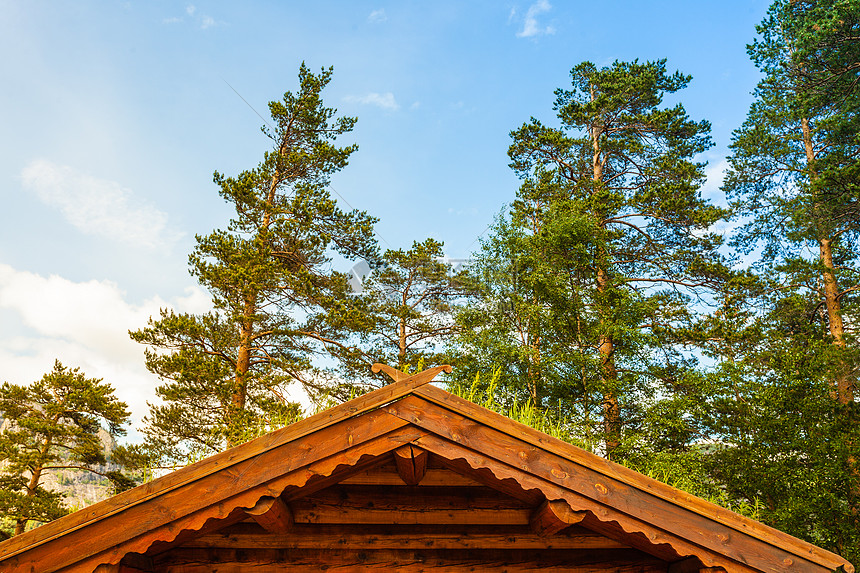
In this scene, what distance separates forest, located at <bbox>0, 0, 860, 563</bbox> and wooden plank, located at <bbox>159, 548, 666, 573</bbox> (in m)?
9.27

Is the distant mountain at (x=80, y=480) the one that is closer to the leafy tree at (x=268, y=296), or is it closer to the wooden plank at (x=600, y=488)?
the leafy tree at (x=268, y=296)

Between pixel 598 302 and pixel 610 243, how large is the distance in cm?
281

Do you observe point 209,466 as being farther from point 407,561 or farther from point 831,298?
point 831,298

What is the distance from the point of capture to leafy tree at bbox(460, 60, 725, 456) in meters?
15.7

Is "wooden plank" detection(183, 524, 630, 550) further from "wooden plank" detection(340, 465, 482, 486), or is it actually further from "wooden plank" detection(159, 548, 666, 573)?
"wooden plank" detection(340, 465, 482, 486)

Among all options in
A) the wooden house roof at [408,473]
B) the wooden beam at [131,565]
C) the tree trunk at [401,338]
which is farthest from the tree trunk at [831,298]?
the wooden beam at [131,565]

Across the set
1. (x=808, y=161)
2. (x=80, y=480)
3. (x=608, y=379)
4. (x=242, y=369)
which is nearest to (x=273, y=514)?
(x=608, y=379)

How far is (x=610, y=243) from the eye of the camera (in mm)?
18297

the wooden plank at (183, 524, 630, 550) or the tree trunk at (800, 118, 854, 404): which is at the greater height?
the tree trunk at (800, 118, 854, 404)

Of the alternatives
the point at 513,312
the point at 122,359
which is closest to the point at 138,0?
the point at 513,312

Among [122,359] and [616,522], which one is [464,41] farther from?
[122,359]

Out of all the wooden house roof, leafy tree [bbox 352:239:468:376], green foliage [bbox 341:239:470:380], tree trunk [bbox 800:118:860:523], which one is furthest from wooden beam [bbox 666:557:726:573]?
leafy tree [bbox 352:239:468:376]

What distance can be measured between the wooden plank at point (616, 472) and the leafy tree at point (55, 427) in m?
17.9

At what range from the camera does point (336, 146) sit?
63.2 ft
